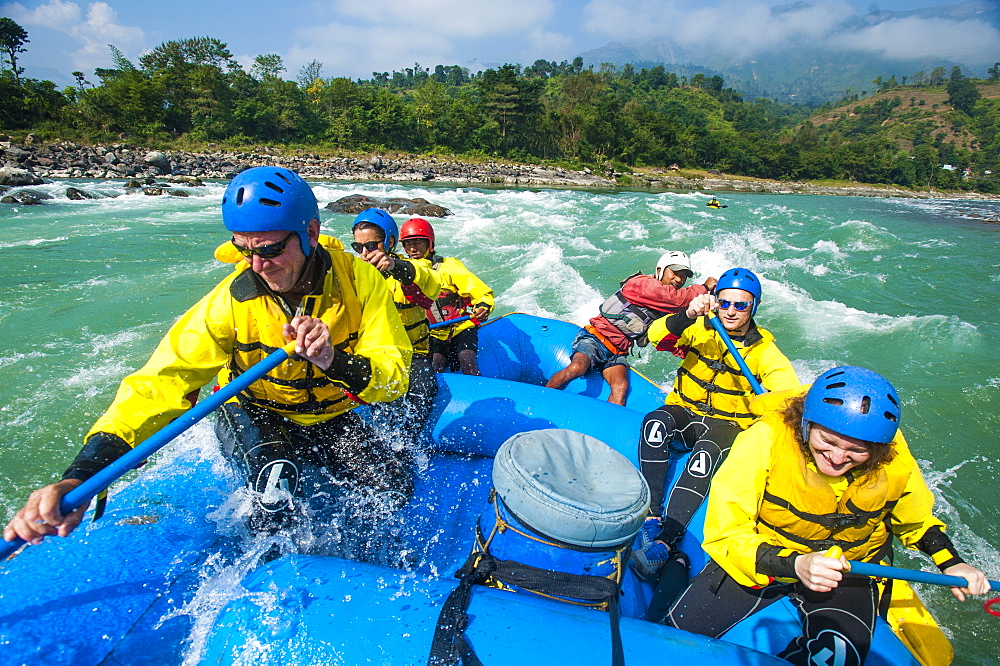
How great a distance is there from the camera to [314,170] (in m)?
40.0

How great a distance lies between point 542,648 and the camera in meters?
1.52

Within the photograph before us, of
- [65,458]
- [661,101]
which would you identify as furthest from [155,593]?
[661,101]

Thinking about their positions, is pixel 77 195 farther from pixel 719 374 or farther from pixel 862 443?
pixel 862 443

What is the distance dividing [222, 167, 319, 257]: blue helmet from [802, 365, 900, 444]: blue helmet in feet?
6.95

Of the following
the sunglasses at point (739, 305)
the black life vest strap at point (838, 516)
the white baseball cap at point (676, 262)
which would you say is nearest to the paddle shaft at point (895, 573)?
the black life vest strap at point (838, 516)

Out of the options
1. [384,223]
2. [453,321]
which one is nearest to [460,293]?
[453,321]

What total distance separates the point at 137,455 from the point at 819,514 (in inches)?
100

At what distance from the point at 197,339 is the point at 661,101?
13789cm

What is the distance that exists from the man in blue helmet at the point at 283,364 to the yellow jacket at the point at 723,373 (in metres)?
1.94

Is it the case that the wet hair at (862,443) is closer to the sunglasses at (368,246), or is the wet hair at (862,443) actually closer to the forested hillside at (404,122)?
the sunglasses at (368,246)

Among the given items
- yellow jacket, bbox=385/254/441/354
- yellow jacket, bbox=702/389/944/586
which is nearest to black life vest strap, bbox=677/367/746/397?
yellow jacket, bbox=702/389/944/586

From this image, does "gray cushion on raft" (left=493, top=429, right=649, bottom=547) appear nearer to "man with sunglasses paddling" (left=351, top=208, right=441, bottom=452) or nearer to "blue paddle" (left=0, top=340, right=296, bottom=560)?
"blue paddle" (left=0, top=340, right=296, bottom=560)

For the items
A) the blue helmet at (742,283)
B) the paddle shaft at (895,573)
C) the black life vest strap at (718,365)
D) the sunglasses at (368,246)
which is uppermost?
the sunglasses at (368,246)

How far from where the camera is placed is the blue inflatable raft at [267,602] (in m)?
1.55
